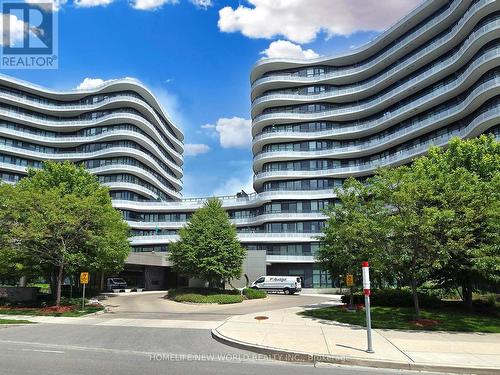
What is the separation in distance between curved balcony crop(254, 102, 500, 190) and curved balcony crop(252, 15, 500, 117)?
810cm

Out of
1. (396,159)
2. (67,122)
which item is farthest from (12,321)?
(67,122)

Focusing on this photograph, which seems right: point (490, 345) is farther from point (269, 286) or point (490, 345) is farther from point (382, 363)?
point (269, 286)

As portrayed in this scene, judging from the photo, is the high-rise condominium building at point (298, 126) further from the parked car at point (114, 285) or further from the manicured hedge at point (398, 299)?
the manicured hedge at point (398, 299)

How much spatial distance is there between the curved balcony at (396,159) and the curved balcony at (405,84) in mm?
8101

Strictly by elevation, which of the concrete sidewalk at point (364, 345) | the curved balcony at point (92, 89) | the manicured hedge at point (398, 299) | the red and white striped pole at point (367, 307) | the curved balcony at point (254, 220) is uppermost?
the curved balcony at point (92, 89)

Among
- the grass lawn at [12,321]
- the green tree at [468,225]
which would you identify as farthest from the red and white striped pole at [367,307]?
the grass lawn at [12,321]

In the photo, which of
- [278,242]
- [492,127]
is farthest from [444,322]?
[278,242]

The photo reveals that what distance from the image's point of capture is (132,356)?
12.9 meters

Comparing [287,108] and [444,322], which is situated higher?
[287,108]

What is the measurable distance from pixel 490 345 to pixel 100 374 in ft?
41.6

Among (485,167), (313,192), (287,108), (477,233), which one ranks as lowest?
(477,233)

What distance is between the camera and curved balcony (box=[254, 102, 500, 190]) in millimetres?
46094

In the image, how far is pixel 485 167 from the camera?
27.2 meters

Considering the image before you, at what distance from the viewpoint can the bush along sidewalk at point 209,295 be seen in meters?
35.1
